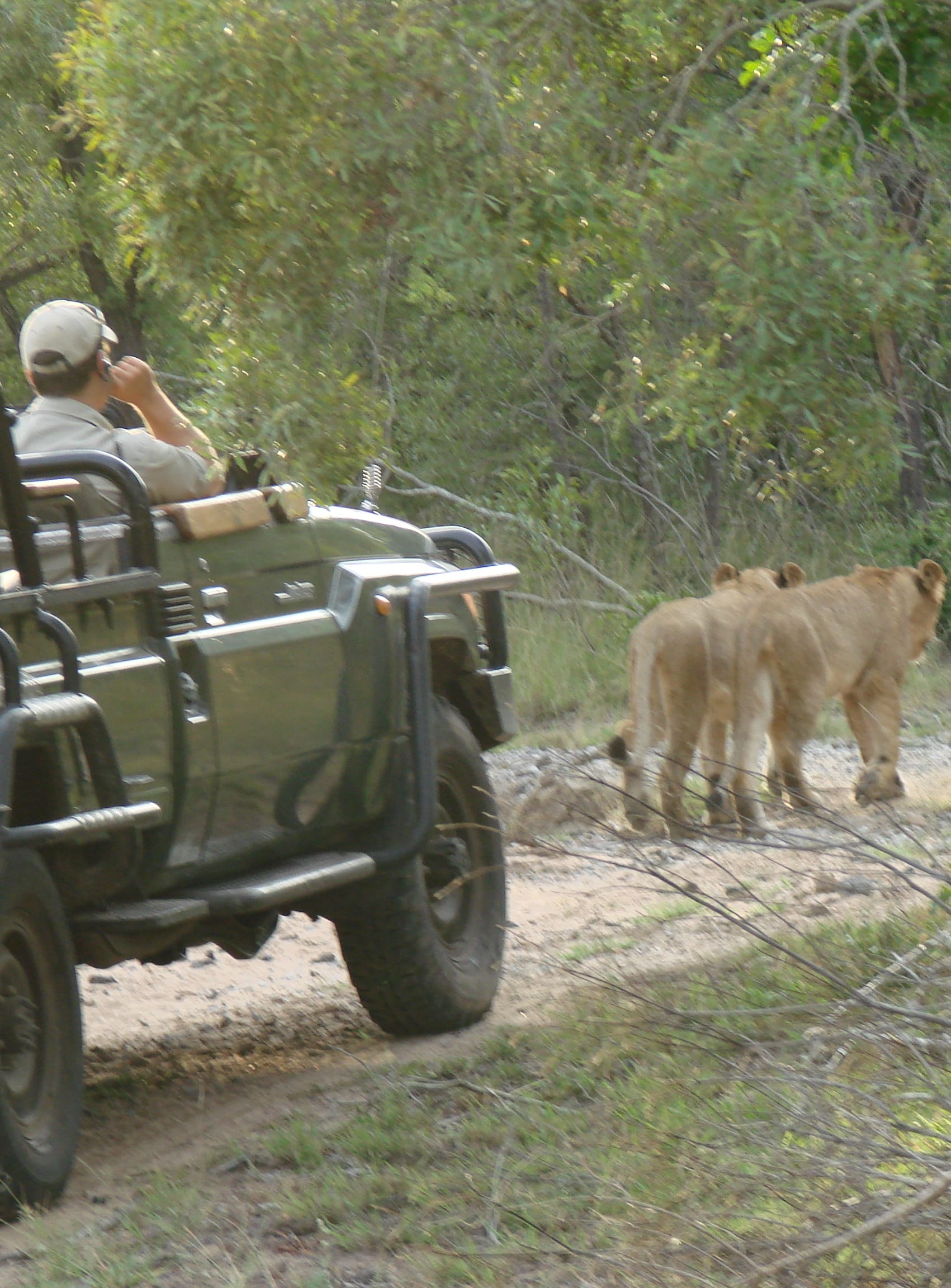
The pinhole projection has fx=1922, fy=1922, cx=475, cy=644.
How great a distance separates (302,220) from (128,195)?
2.08ft

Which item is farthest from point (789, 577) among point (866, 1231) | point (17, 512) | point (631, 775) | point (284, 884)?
point (866, 1231)

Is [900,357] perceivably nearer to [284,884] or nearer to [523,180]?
[523,180]

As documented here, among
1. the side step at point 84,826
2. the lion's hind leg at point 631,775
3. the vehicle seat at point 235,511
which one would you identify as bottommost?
the lion's hind leg at point 631,775

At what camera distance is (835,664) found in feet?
30.7

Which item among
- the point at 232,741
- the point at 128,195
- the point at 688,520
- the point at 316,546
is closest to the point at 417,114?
the point at 128,195

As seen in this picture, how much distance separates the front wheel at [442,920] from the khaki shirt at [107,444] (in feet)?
3.59

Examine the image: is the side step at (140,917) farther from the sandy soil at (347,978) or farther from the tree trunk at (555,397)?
the tree trunk at (555,397)

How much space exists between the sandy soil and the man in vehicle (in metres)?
1.30

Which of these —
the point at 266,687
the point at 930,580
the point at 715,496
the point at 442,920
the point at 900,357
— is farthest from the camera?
the point at 715,496

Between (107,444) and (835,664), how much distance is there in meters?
Answer: 5.16

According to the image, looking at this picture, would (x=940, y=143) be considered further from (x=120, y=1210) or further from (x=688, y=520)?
(x=688, y=520)

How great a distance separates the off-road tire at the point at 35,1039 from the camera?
3.98 metres

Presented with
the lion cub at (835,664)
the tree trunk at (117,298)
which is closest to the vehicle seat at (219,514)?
the lion cub at (835,664)

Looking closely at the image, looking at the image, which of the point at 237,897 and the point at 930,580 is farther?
the point at 930,580
